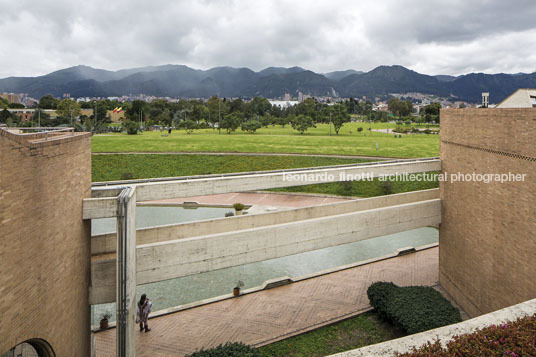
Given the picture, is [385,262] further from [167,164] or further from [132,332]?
[167,164]

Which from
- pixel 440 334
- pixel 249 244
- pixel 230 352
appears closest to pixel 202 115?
pixel 249 244

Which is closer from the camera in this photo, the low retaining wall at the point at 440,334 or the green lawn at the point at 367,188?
the low retaining wall at the point at 440,334

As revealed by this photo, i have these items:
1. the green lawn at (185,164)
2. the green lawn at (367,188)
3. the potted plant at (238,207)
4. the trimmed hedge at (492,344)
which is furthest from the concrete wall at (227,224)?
the green lawn at (185,164)

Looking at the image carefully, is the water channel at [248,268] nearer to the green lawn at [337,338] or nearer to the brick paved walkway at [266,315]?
the brick paved walkway at [266,315]

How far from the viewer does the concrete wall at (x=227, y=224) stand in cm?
1105

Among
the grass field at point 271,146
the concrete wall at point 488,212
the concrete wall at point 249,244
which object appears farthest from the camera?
the grass field at point 271,146

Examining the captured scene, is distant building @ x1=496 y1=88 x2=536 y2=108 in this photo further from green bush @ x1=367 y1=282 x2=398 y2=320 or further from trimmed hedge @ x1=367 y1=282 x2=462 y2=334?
green bush @ x1=367 y1=282 x2=398 y2=320

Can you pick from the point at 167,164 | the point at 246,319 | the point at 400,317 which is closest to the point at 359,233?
the point at 400,317

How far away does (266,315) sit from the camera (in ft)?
42.8

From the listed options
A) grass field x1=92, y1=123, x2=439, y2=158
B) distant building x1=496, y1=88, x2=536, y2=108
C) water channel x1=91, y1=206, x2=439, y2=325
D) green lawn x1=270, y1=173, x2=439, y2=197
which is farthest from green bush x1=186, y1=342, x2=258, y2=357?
grass field x1=92, y1=123, x2=439, y2=158

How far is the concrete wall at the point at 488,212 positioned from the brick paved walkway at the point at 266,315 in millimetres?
2654

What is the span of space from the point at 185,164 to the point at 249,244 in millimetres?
26669

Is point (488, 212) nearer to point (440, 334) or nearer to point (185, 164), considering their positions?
point (440, 334)

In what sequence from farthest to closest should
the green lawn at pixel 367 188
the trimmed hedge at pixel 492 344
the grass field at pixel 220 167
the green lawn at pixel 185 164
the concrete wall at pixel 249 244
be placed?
the green lawn at pixel 185 164, the grass field at pixel 220 167, the green lawn at pixel 367 188, the concrete wall at pixel 249 244, the trimmed hedge at pixel 492 344
